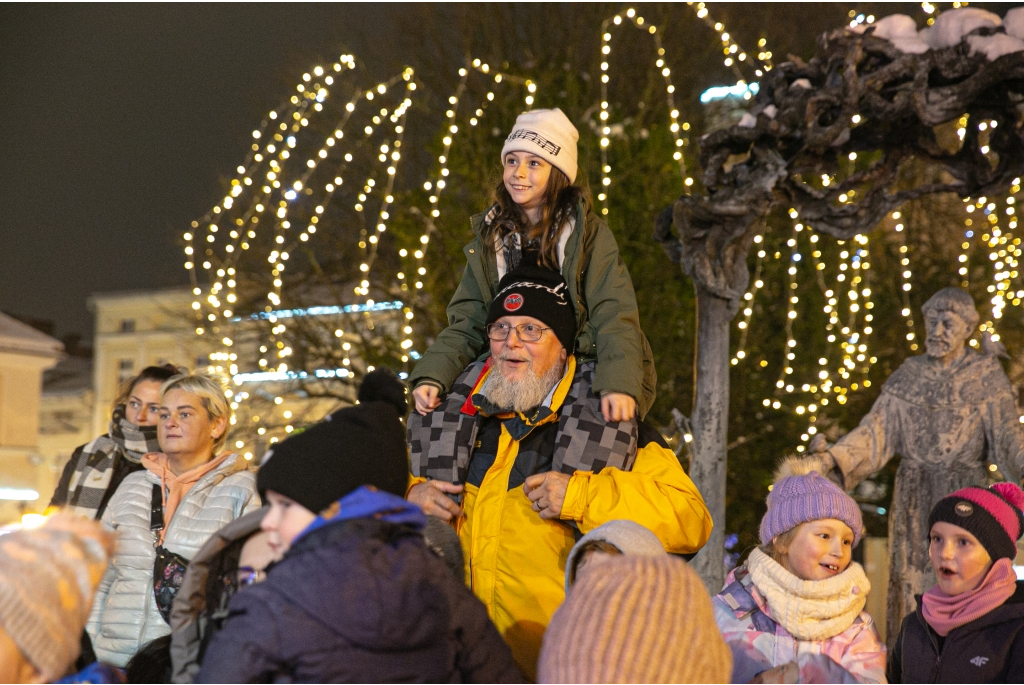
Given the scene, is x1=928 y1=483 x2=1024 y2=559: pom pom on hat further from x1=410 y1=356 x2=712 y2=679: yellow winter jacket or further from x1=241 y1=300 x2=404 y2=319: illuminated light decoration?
x1=241 y1=300 x2=404 y2=319: illuminated light decoration

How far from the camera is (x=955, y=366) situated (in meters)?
4.48

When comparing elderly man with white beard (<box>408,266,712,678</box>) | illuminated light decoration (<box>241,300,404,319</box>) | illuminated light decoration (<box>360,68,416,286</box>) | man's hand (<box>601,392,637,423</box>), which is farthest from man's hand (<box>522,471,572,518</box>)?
illuminated light decoration (<box>241,300,404,319</box>)

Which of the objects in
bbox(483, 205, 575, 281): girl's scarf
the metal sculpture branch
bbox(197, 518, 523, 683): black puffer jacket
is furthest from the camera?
the metal sculpture branch

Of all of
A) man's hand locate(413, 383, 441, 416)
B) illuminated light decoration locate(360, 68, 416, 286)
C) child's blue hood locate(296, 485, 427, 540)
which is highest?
illuminated light decoration locate(360, 68, 416, 286)

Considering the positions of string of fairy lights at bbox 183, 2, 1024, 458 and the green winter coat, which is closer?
the green winter coat

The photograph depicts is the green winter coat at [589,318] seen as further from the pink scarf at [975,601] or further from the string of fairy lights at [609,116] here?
the string of fairy lights at [609,116]

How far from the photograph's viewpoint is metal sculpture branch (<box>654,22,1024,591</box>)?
4.53 meters

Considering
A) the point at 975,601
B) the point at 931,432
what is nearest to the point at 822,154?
the point at 931,432

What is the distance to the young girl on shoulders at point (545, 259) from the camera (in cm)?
321

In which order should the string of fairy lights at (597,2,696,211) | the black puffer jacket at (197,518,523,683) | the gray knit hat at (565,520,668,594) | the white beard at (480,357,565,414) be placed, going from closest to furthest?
the black puffer jacket at (197,518,523,683), the gray knit hat at (565,520,668,594), the white beard at (480,357,565,414), the string of fairy lights at (597,2,696,211)

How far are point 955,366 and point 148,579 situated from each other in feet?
10.8

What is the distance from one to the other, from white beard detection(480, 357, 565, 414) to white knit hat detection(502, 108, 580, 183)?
75 centimetres

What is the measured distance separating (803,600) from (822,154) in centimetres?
262

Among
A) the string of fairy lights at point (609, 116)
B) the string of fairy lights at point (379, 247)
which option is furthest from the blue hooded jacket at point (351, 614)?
the string of fairy lights at point (379, 247)
